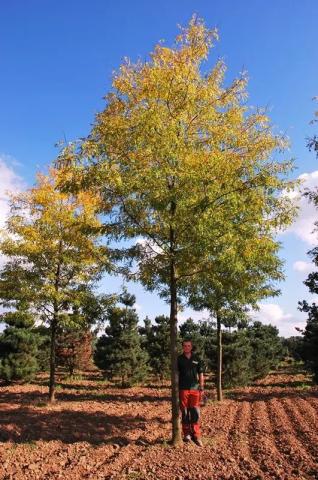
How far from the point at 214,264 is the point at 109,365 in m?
17.3

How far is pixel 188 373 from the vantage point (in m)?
9.98

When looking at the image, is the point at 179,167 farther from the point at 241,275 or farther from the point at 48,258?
the point at 48,258

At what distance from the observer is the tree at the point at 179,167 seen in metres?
9.44

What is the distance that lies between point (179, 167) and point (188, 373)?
448 centimetres

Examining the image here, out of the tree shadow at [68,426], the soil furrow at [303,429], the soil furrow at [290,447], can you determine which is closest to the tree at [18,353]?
the tree shadow at [68,426]

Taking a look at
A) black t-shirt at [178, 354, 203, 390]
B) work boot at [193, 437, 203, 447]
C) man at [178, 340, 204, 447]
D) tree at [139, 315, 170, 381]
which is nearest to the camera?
work boot at [193, 437, 203, 447]

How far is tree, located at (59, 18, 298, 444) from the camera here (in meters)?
9.44

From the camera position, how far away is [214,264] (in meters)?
9.91

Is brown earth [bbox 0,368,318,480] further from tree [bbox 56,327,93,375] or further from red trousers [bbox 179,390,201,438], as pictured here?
tree [bbox 56,327,93,375]

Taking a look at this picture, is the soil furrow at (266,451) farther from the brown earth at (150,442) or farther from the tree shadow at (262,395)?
the tree shadow at (262,395)

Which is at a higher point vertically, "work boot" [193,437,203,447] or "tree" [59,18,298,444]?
"tree" [59,18,298,444]

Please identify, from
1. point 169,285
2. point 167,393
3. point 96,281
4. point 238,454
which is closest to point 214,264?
point 169,285

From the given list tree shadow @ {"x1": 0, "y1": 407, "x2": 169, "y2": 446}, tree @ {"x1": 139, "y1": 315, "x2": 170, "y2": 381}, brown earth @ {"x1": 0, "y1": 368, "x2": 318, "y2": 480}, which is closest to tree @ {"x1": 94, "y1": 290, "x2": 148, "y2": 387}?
tree @ {"x1": 139, "y1": 315, "x2": 170, "y2": 381}

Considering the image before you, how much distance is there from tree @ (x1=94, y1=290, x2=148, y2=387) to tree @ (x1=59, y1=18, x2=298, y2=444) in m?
14.8
